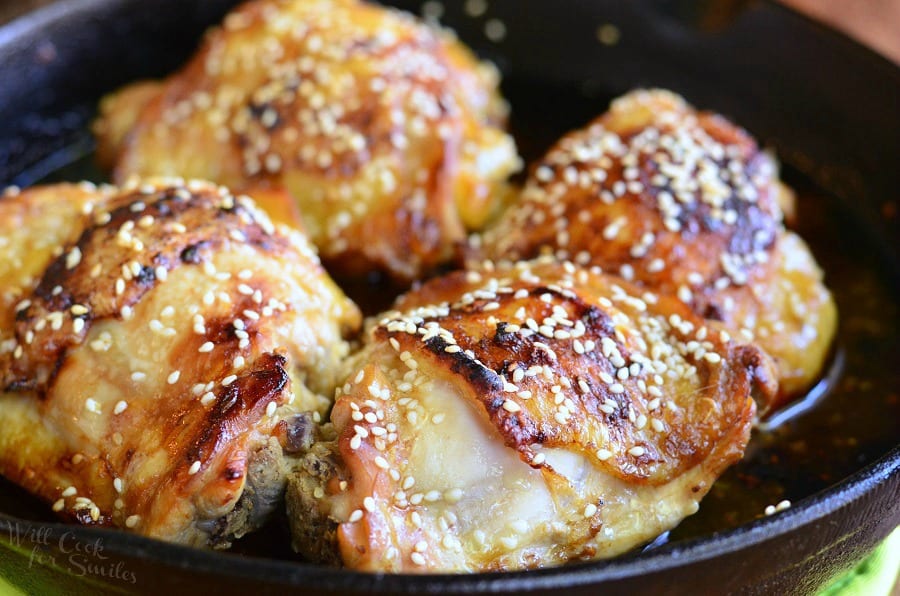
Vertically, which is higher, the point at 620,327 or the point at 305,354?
the point at 620,327

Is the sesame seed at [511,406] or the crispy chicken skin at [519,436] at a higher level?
the sesame seed at [511,406]

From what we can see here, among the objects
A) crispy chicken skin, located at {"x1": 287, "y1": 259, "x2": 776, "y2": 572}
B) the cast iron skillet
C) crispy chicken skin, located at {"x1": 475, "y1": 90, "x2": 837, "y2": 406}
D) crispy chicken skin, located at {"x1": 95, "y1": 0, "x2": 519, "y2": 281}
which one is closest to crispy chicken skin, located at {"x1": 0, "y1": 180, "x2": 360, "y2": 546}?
crispy chicken skin, located at {"x1": 287, "y1": 259, "x2": 776, "y2": 572}

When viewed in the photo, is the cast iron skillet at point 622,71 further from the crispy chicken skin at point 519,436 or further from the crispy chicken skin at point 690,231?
the crispy chicken skin at point 519,436

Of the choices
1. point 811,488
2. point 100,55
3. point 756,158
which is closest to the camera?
point 811,488

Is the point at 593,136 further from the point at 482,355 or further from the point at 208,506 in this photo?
the point at 208,506

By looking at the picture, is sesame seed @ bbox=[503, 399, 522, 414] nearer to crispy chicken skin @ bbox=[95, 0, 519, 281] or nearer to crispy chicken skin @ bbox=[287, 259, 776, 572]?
crispy chicken skin @ bbox=[287, 259, 776, 572]

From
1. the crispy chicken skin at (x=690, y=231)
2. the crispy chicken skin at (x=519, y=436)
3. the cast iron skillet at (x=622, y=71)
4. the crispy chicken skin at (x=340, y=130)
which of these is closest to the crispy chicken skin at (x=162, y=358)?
the crispy chicken skin at (x=519, y=436)

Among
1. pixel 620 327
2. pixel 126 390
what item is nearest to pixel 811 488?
pixel 620 327
